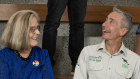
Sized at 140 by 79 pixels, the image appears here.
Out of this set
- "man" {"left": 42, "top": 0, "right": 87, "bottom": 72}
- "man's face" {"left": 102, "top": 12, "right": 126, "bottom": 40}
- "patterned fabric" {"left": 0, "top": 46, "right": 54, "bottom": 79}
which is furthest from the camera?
"man" {"left": 42, "top": 0, "right": 87, "bottom": 72}

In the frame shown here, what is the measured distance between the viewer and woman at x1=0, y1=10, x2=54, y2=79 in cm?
122

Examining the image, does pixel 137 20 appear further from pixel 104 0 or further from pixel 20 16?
pixel 20 16

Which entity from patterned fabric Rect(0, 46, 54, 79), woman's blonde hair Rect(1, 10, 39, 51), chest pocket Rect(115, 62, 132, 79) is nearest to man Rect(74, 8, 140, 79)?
chest pocket Rect(115, 62, 132, 79)

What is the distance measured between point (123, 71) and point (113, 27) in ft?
0.80

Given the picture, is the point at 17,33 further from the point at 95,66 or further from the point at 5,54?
the point at 95,66

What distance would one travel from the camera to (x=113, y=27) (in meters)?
1.40

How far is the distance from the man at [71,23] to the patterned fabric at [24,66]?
0.20 m

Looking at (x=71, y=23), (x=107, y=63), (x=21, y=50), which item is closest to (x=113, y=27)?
(x=107, y=63)

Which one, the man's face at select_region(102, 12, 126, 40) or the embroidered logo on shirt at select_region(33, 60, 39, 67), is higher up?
the man's face at select_region(102, 12, 126, 40)

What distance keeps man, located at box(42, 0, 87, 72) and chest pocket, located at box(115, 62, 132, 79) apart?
0.41 metres

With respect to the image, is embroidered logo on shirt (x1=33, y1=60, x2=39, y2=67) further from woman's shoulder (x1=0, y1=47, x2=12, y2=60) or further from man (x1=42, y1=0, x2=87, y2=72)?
man (x1=42, y1=0, x2=87, y2=72)

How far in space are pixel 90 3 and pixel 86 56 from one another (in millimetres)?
1220

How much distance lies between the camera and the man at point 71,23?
153 cm

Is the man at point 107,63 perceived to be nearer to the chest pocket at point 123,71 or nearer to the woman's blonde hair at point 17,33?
the chest pocket at point 123,71
